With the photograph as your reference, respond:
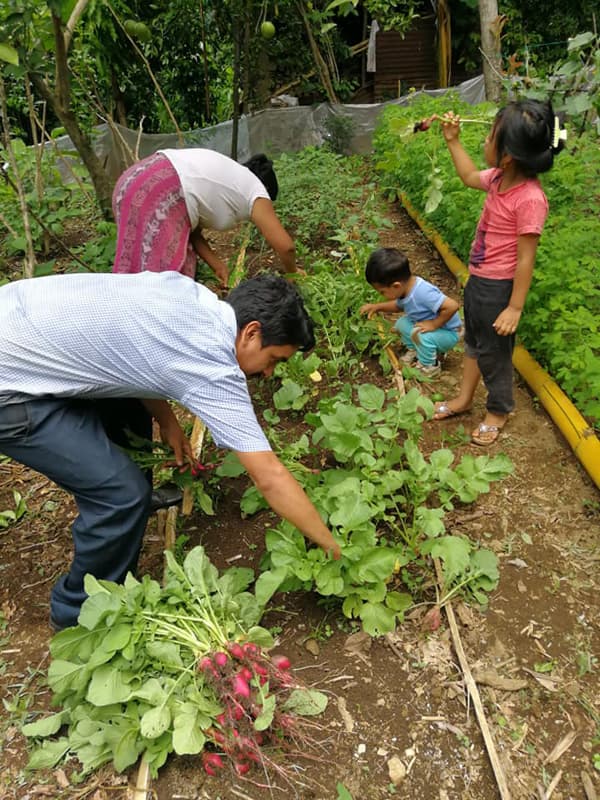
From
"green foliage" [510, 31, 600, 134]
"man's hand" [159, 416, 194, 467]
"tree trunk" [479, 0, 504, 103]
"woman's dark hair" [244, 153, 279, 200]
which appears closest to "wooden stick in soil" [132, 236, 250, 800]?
"man's hand" [159, 416, 194, 467]

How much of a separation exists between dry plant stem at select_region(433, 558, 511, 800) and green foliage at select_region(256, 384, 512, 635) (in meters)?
0.13

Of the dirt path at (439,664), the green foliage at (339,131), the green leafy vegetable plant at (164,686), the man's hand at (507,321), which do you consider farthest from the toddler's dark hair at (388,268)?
the green foliage at (339,131)

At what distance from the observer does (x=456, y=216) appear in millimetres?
4395

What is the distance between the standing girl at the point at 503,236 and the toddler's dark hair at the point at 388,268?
2.01ft

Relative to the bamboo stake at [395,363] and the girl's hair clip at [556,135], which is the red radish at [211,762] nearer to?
the bamboo stake at [395,363]

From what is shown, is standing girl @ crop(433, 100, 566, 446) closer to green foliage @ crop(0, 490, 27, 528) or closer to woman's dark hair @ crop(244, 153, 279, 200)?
woman's dark hair @ crop(244, 153, 279, 200)

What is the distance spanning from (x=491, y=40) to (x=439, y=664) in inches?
295

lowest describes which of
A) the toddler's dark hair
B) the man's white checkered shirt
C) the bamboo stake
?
the bamboo stake

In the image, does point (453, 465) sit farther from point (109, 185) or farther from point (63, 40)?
point (109, 185)

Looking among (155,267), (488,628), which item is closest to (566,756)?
(488,628)

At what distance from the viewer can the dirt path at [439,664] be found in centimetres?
179

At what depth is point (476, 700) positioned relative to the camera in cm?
192

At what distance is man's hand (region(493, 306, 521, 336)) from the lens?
2.66 meters

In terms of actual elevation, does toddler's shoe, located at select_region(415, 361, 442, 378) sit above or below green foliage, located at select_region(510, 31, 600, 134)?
below
